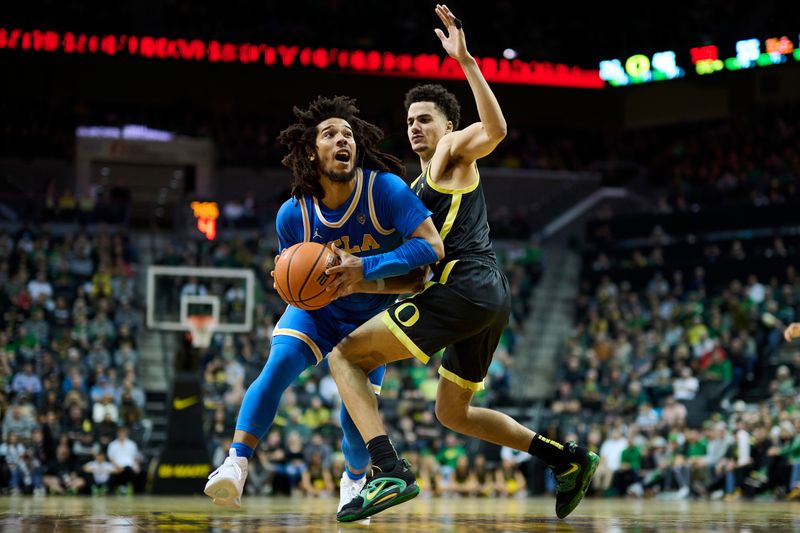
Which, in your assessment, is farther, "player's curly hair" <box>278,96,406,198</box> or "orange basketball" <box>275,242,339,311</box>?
"player's curly hair" <box>278,96,406,198</box>

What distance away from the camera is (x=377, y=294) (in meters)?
5.37

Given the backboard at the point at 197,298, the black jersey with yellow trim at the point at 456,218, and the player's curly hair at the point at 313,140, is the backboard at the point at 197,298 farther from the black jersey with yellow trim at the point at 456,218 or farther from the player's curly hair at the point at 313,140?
the black jersey with yellow trim at the point at 456,218

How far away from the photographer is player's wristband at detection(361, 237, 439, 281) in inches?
191

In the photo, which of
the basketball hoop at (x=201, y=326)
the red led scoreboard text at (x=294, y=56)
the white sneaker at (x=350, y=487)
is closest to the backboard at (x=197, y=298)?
the basketball hoop at (x=201, y=326)

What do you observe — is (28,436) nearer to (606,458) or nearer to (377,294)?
(606,458)

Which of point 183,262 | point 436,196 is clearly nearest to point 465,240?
point 436,196

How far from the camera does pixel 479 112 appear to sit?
199 inches

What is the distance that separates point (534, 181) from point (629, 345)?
7.84 m

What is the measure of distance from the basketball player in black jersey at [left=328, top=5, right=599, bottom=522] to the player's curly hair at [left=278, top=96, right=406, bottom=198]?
260 millimetres

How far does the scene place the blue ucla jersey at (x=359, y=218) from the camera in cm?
505

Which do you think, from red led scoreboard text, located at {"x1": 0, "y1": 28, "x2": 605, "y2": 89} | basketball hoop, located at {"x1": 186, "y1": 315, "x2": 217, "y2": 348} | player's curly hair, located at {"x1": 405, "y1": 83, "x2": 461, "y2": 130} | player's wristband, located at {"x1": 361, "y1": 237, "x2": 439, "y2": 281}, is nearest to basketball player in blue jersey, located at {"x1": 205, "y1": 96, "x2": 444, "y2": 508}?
player's wristband, located at {"x1": 361, "y1": 237, "x2": 439, "y2": 281}

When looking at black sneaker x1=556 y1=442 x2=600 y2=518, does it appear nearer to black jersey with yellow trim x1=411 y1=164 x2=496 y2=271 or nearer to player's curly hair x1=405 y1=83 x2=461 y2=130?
black jersey with yellow trim x1=411 y1=164 x2=496 y2=271

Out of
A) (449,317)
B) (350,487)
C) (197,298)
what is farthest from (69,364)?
(449,317)

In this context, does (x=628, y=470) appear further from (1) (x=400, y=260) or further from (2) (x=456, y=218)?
(1) (x=400, y=260)
